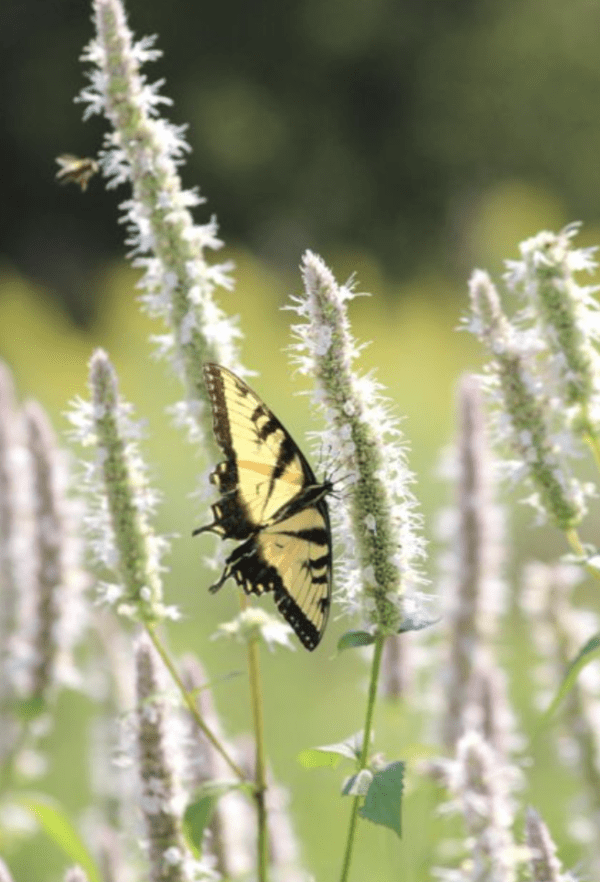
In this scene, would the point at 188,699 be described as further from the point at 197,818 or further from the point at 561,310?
the point at 561,310

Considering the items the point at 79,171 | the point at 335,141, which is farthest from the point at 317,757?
the point at 335,141

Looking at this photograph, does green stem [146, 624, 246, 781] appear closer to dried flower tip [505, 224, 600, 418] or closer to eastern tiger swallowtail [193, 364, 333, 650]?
eastern tiger swallowtail [193, 364, 333, 650]

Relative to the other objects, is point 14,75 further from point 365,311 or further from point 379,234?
point 365,311

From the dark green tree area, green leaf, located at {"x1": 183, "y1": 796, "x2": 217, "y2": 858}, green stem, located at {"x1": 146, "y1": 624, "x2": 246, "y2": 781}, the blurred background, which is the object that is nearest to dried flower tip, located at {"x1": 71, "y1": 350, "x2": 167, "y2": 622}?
green stem, located at {"x1": 146, "y1": 624, "x2": 246, "y2": 781}

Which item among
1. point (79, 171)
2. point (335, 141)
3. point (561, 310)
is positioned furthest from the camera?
point (335, 141)

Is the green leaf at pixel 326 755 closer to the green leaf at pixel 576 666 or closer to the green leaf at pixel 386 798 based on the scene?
the green leaf at pixel 386 798

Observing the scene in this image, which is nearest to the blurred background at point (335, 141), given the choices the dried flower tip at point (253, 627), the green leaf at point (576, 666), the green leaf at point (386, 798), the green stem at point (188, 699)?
the dried flower tip at point (253, 627)

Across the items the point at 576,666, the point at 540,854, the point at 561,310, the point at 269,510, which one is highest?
the point at 561,310
